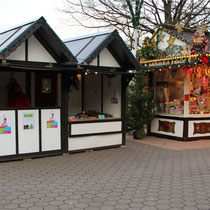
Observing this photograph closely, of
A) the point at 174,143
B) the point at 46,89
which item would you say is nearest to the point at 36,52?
the point at 46,89

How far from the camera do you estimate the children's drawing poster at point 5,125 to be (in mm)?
7594

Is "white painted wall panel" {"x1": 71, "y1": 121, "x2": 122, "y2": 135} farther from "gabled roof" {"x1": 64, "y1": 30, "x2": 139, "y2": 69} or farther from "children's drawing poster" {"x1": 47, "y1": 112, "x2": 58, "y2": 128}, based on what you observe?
"gabled roof" {"x1": 64, "y1": 30, "x2": 139, "y2": 69}

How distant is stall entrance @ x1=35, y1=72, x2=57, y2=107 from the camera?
903cm

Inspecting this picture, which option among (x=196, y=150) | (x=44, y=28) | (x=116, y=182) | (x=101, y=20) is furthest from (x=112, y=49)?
(x=101, y=20)

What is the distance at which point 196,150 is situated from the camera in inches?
382

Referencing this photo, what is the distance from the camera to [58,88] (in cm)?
949

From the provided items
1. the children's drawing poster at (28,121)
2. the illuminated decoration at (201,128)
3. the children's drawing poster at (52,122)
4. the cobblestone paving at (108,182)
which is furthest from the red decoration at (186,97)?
the children's drawing poster at (28,121)

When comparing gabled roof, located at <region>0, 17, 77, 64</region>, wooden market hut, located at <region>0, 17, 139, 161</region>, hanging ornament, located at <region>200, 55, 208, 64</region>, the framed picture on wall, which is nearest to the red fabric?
wooden market hut, located at <region>0, 17, 139, 161</region>

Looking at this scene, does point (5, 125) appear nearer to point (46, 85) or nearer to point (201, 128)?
point (46, 85)

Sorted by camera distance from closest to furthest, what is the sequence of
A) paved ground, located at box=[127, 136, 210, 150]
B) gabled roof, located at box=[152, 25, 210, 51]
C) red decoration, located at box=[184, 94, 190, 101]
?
paved ground, located at box=[127, 136, 210, 150] → red decoration, located at box=[184, 94, 190, 101] → gabled roof, located at box=[152, 25, 210, 51]

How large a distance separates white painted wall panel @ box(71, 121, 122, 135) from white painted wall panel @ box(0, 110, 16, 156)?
1.74 metres

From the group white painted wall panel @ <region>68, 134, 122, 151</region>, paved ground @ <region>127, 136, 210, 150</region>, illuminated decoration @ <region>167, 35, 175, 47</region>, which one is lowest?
paved ground @ <region>127, 136, 210, 150</region>

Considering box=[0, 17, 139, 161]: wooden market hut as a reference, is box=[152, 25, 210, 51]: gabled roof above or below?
above

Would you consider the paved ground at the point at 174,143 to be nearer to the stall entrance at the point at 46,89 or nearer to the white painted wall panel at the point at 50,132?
the white painted wall panel at the point at 50,132
